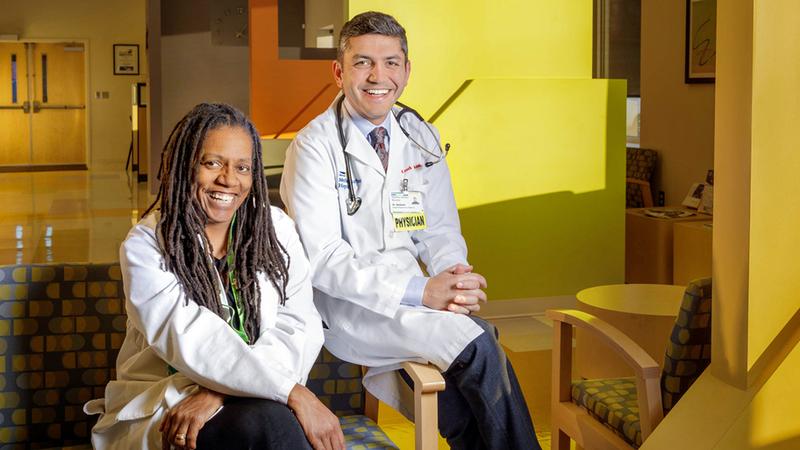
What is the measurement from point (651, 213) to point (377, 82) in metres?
4.33

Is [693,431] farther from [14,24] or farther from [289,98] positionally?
[14,24]

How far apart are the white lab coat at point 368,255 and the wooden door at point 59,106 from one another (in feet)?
52.3

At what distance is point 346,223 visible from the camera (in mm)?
2934

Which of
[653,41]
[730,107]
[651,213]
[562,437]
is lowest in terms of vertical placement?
[562,437]

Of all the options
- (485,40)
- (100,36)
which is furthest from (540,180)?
(100,36)

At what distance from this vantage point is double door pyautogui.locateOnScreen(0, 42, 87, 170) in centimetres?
1742

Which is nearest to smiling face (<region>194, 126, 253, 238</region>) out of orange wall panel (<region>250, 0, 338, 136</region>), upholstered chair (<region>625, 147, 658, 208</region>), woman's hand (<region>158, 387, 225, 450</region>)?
woman's hand (<region>158, 387, 225, 450</region>)

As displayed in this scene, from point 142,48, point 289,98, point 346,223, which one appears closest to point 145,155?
point 142,48

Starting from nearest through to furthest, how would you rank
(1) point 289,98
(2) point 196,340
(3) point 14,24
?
(2) point 196,340, (1) point 289,98, (3) point 14,24

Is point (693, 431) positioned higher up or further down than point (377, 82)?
further down

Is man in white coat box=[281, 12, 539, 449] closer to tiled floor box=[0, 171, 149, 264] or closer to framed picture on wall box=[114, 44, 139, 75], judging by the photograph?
tiled floor box=[0, 171, 149, 264]

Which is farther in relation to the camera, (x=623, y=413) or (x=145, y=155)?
(x=145, y=155)

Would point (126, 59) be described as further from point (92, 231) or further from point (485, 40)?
point (485, 40)

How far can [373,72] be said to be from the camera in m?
2.92
